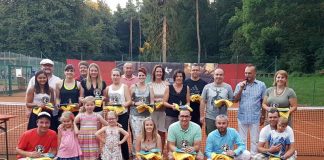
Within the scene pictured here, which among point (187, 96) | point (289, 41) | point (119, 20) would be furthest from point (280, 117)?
point (119, 20)

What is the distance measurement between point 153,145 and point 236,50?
41.2 metres

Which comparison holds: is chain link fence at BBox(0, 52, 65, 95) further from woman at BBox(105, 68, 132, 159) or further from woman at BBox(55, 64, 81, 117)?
woman at BBox(105, 68, 132, 159)

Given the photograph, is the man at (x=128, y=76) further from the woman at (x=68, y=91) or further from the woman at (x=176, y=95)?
the woman at (x=68, y=91)

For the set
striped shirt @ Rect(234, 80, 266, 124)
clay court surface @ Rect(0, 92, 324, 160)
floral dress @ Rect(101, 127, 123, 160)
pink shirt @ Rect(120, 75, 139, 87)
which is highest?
pink shirt @ Rect(120, 75, 139, 87)

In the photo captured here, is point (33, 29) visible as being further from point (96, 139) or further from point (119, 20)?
point (96, 139)

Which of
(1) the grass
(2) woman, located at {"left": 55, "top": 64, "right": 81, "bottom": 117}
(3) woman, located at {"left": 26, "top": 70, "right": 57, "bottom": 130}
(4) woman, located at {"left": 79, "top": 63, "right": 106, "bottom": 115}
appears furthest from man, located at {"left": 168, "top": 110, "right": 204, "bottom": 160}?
(1) the grass

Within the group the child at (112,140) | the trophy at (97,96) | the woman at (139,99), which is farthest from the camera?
the woman at (139,99)

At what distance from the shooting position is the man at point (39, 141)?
6.01 m

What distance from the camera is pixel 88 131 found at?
6.82m

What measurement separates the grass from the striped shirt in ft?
51.9

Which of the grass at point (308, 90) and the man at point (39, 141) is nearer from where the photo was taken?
the man at point (39, 141)

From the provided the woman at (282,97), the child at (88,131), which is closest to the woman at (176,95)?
the child at (88,131)

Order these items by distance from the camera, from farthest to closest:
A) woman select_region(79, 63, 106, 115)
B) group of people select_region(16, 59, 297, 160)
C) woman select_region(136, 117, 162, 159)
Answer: woman select_region(79, 63, 106, 115), woman select_region(136, 117, 162, 159), group of people select_region(16, 59, 297, 160)

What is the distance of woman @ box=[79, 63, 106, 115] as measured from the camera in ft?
23.2
